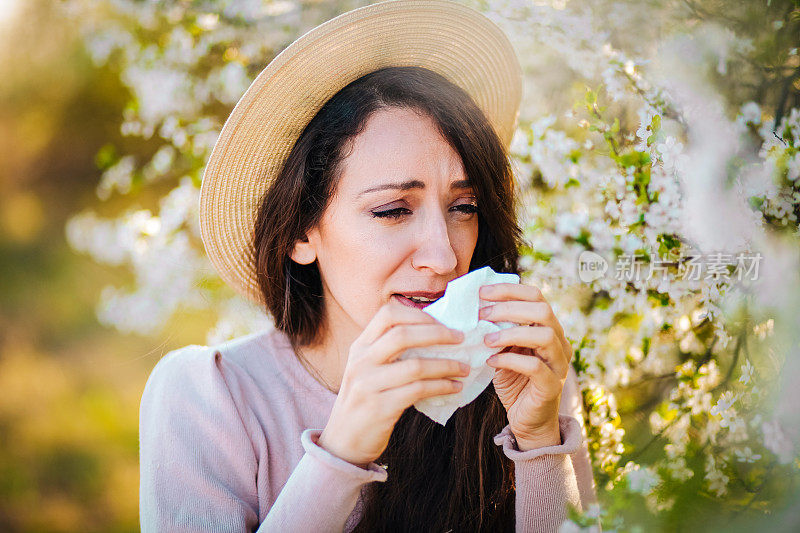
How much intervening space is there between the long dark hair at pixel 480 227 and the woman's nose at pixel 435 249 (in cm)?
24

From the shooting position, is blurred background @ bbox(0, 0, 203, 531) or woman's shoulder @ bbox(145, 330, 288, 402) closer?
woman's shoulder @ bbox(145, 330, 288, 402)

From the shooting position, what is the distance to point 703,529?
84cm

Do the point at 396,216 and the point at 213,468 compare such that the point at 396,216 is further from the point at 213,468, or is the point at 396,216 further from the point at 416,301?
the point at 213,468

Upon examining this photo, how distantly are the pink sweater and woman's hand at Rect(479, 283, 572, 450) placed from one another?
9 cm

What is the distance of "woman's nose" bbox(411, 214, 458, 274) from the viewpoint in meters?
1.53

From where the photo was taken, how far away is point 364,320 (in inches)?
66.4

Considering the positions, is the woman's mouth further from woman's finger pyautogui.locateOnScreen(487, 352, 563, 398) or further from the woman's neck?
the woman's neck

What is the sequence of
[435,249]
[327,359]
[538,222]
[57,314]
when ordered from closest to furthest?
[435,249]
[327,359]
[538,222]
[57,314]

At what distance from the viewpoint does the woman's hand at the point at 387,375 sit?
48.9 inches

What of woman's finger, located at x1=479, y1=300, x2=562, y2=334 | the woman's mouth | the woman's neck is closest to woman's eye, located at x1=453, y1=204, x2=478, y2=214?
the woman's mouth

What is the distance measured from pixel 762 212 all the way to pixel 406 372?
0.95m

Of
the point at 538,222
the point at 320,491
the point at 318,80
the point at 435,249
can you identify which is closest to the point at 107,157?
the point at 318,80

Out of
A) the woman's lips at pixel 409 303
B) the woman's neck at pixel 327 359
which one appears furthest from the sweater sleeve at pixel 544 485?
the woman's neck at pixel 327 359

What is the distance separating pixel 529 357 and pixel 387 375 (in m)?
0.34
